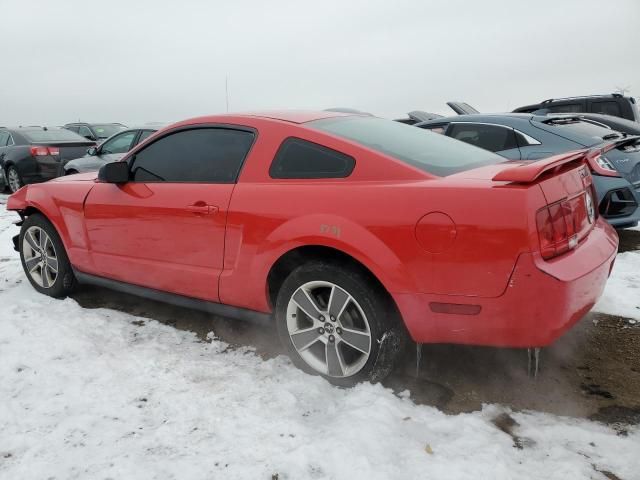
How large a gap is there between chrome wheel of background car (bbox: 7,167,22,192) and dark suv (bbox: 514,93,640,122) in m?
10.4

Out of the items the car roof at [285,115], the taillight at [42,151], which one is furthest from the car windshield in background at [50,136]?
the car roof at [285,115]

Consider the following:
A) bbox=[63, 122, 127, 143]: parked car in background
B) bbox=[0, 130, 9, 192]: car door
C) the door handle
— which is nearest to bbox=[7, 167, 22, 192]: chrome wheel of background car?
bbox=[0, 130, 9, 192]: car door

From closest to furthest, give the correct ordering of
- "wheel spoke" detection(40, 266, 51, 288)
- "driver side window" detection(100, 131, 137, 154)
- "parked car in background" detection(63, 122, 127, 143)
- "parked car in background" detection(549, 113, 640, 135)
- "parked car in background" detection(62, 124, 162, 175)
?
"wheel spoke" detection(40, 266, 51, 288)
"parked car in background" detection(549, 113, 640, 135)
"parked car in background" detection(62, 124, 162, 175)
"driver side window" detection(100, 131, 137, 154)
"parked car in background" detection(63, 122, 127, 143)

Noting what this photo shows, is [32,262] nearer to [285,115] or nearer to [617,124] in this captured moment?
[285,115]

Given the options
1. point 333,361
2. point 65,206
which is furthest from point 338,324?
point 65,206

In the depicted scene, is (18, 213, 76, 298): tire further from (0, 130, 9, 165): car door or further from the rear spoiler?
(0, 130, 9, 165): car door

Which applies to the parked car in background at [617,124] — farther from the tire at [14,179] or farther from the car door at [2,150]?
the car door at [2,150]

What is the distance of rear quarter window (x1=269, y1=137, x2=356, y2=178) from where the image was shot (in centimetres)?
265

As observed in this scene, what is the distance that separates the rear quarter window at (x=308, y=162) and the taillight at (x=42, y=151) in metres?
8.94

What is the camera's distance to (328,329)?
8.86ft

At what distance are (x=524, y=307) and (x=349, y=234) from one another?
855mm

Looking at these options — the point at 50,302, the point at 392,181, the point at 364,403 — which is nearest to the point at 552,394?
the point at 364,403

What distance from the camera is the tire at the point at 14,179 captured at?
406 inches

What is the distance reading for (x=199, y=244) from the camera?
3086 millimetres
